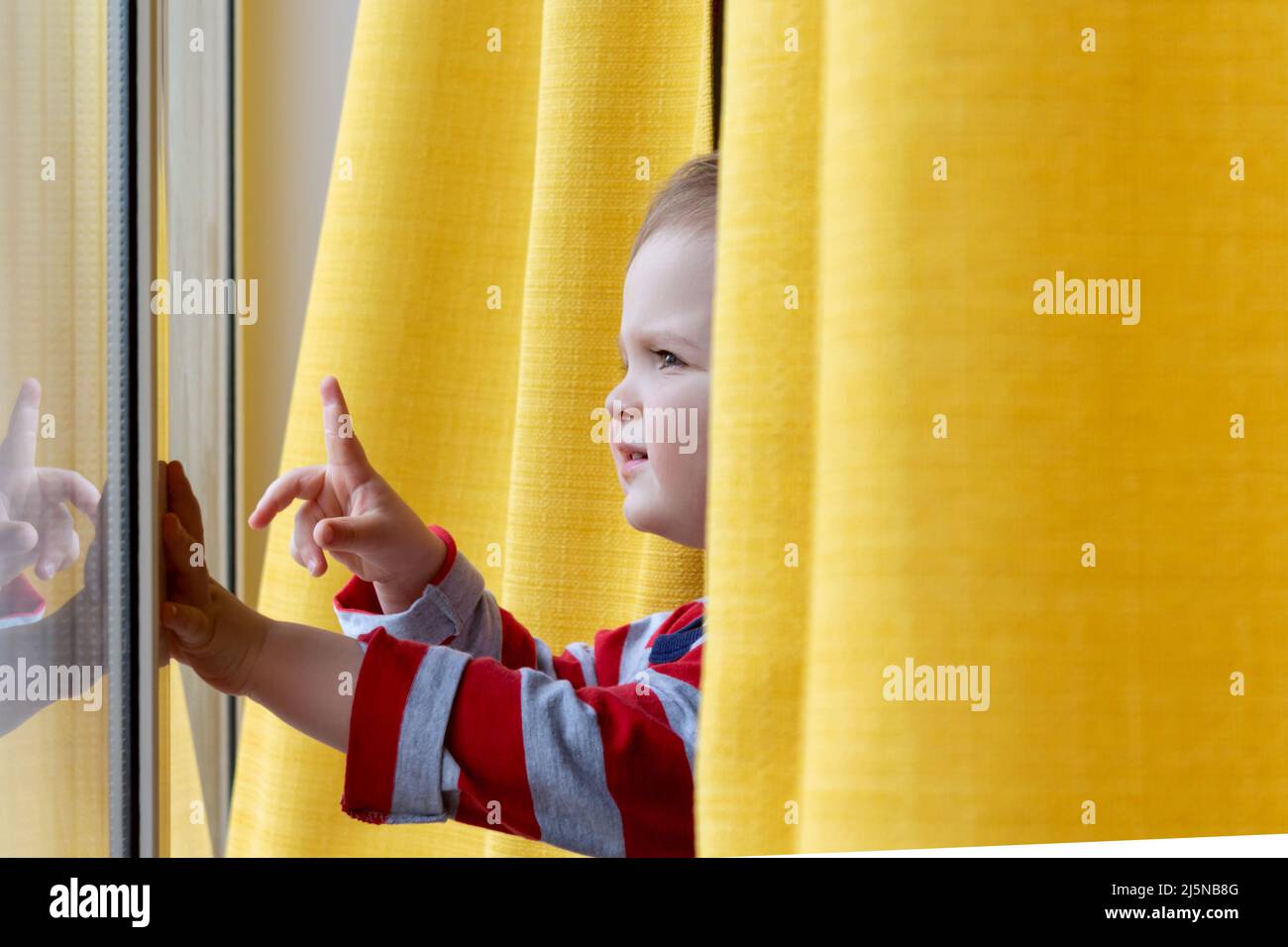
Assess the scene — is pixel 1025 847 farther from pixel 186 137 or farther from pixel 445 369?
pixel 186 137

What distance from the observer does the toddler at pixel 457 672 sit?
46 centimetres

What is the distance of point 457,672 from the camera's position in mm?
478

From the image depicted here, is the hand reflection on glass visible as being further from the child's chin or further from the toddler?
the child's chin

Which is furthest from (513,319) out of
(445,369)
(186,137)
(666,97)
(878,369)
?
(878,369)

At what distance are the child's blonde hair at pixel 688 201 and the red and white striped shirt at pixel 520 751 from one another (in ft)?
0.74

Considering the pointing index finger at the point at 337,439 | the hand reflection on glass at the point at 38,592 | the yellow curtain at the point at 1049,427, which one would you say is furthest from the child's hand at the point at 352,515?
the yellow curtain at the point at 1049,427

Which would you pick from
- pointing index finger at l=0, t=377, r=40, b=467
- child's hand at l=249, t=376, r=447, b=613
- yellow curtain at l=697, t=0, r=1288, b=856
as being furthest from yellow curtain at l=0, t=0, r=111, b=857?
yellow curtain at l=697, t=0, r=1288, b=856

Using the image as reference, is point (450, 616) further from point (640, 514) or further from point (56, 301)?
point (56, 301)

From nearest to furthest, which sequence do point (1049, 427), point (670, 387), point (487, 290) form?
→ point (1049, 427), point (670, 387), point (487, 290)

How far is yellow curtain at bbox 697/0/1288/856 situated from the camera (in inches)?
12.3

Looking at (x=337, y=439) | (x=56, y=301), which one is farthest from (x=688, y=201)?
(x=56, y=301)

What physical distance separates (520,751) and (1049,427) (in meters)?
0.25
